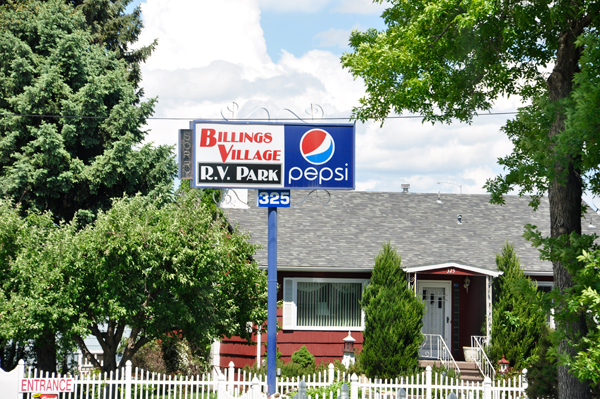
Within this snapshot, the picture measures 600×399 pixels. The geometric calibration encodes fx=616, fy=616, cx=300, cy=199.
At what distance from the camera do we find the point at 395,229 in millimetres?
21594

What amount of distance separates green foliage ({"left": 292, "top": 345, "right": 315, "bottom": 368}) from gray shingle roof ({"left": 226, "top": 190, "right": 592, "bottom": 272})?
247 cm

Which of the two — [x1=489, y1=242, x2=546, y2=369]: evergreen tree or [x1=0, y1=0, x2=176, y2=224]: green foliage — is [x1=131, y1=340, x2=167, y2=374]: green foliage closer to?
[x1=0, y1=0, x2=176, y2=224]: green foliage

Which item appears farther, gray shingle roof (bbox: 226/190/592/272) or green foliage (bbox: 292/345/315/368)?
gray shingle roof (bbox: 226/190/592/272)

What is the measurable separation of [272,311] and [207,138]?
3.78 m

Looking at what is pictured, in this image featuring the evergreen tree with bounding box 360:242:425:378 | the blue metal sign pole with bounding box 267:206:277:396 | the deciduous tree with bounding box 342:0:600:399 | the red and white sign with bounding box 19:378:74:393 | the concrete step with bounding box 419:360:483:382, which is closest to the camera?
the deciduous tree with bounding box 342:0:600:399

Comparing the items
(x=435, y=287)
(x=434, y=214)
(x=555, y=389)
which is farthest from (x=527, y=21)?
(x=434, y=214)

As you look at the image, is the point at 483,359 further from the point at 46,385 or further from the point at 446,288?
the point at 46,385

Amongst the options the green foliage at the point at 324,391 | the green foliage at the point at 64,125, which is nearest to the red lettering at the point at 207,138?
the green foliage at the point at 324,391

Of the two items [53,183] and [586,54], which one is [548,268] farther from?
[53,183]

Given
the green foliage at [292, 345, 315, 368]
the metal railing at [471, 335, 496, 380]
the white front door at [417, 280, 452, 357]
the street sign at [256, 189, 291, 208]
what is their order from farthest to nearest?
the white front door at [417, 280, 452, 357] < the green foliage at [292, 345, 315, 368] < the metal railing at [471, 335, 496, 380] < the street sign at [256, 189, 291, 208]

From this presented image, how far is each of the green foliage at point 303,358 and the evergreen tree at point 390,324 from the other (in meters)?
1.64

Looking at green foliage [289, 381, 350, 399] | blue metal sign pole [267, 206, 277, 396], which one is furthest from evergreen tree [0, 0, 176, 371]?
green foliage [289, 381, 350, 399]

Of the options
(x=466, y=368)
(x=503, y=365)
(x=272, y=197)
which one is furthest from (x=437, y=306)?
(x=272, y=197)

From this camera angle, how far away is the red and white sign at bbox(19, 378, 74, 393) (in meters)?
11.8
